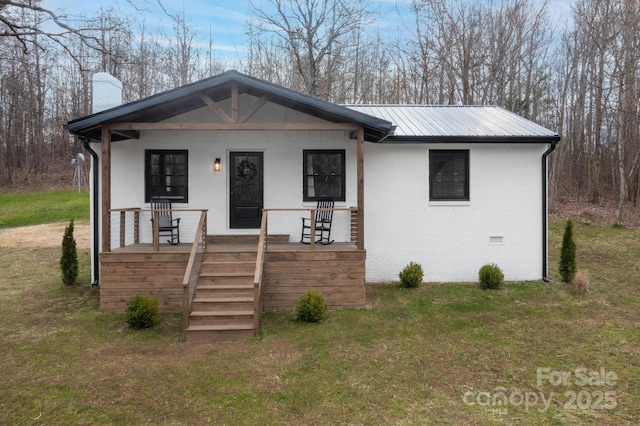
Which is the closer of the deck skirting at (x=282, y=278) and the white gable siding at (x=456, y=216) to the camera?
the deck skirting at (x=282, y=278)

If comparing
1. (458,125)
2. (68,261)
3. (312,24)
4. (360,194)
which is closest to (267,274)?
(360,194)

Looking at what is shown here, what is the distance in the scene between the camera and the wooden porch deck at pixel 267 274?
21.9ft

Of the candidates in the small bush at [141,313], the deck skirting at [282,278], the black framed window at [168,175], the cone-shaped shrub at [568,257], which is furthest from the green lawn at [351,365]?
the black framed window at [168,175]

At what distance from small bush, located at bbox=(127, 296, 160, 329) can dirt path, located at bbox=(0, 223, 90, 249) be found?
9.23 metres

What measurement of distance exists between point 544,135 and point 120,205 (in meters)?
9.25

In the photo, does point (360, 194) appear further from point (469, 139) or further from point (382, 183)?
point (469, 139)

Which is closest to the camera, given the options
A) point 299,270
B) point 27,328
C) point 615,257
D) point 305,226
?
point 27,328

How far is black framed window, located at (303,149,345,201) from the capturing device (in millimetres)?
8453

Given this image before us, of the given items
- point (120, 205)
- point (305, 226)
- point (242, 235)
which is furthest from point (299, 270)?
point (120, 205)

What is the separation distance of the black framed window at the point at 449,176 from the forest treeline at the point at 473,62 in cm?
1110

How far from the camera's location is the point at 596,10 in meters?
16.7

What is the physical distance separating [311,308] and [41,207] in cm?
2057

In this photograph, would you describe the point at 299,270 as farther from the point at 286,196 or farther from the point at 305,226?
the point at 286,196

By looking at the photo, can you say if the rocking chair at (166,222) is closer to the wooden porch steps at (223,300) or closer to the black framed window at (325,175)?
the wooden porch steps at (223,300)
